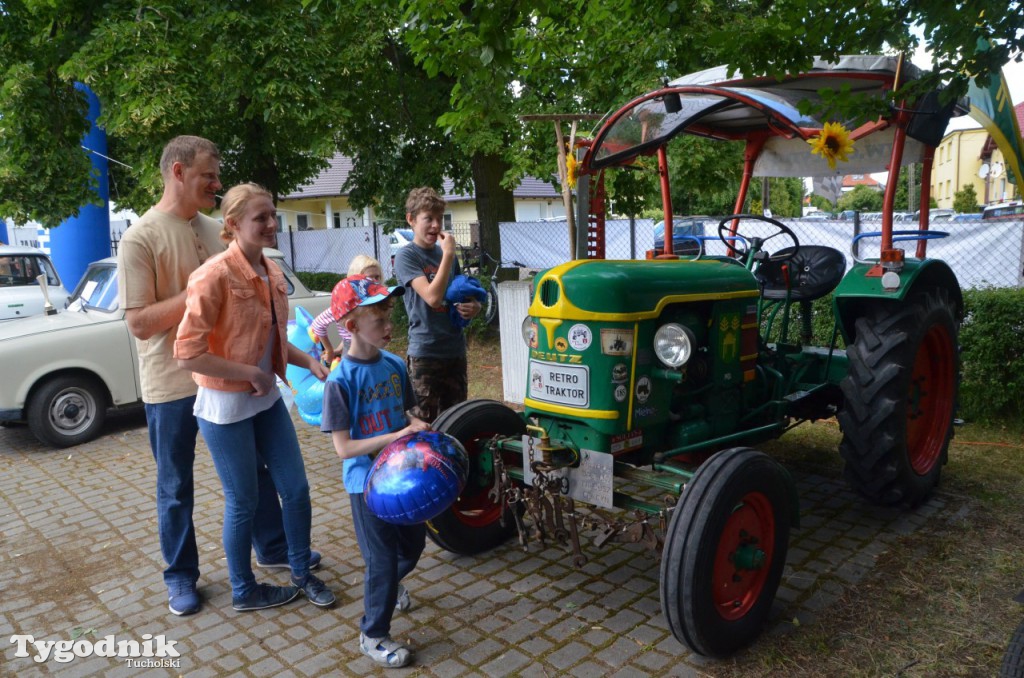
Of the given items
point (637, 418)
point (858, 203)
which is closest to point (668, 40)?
point (637, 418)

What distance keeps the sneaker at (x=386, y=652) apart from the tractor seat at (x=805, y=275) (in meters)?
3.21

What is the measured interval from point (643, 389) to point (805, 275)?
2.26 meters

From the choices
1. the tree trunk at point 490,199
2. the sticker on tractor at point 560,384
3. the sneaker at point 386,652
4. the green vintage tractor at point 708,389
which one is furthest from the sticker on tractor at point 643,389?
the tree trunk at point 490,199

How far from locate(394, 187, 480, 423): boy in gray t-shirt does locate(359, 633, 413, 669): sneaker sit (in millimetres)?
1452

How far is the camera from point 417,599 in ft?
11.8

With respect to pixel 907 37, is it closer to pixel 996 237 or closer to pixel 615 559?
pixel 615 559

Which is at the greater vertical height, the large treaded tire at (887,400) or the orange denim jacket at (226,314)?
the orange denim jacket at (226,314)

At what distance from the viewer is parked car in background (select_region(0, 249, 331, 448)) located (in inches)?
253

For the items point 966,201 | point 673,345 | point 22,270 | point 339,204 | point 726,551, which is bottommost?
point 726,551

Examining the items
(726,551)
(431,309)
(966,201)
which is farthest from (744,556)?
(966,201)

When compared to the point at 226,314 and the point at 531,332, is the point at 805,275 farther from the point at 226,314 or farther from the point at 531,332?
the point at 226,314

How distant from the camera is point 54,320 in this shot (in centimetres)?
696

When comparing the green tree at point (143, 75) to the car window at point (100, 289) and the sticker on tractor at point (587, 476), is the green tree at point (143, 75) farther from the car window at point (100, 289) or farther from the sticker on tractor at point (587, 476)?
the sticker on tractor at point (587, 476)

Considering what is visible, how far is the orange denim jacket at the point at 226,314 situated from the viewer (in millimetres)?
3012
